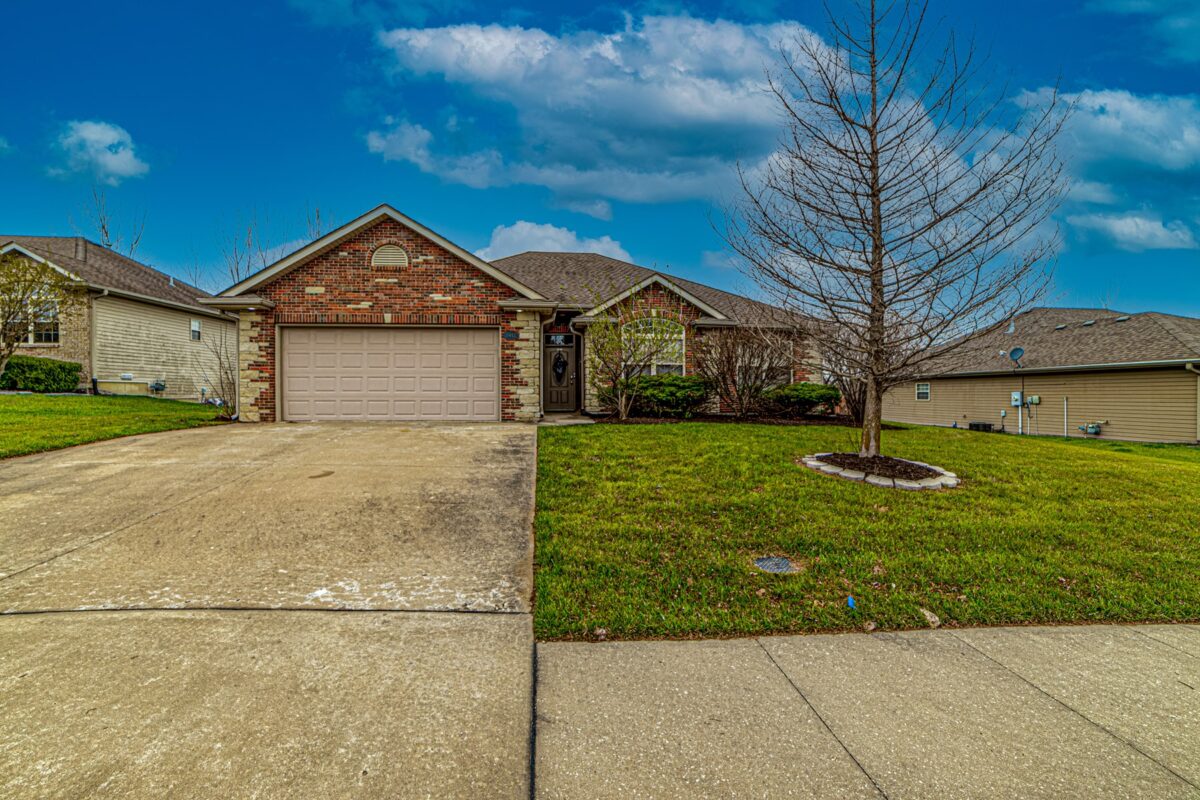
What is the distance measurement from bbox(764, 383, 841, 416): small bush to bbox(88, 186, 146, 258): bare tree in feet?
107

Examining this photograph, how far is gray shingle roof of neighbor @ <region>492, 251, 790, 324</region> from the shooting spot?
613 inches

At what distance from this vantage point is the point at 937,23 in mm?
6711

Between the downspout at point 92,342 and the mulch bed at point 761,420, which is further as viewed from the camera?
the downspout at point 92,342

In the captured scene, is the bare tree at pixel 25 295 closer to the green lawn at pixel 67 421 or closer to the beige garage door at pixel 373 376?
the green lawn at pixel 67 421

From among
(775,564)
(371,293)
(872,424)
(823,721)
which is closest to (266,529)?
(775,564)

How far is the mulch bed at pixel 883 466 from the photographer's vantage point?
678cm

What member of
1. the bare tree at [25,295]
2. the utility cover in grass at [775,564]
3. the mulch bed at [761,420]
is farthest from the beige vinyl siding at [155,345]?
the utility cover in grass at [775,564]

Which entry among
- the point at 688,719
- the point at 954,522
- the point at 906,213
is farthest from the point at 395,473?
the point at 906,213

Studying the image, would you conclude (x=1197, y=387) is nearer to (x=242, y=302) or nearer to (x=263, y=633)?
(x=263, y=633)

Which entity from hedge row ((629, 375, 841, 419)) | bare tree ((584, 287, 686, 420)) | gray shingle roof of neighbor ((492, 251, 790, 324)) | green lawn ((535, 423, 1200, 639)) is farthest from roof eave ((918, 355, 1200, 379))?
green lawn ((535, 423, 1200, 639))

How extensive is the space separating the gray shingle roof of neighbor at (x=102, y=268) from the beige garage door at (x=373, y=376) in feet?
29.1

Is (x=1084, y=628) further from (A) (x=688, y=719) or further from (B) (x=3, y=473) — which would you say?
(B) (x=3, y=473)

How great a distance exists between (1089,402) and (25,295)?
32.5m

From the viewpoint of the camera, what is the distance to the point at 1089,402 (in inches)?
731
